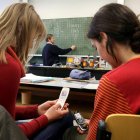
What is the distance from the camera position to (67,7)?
19.3 feet

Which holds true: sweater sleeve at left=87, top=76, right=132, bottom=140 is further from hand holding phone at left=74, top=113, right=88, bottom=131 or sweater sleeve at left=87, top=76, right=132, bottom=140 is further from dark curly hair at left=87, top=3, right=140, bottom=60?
hand holding phone at left=74, top=113, right=88, bottom=131

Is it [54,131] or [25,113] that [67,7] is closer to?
[25,113]

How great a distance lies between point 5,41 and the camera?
3.99 feet

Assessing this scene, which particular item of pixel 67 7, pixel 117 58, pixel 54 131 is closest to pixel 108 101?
pixel 117 58

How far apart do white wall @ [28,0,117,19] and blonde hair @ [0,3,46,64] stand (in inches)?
172

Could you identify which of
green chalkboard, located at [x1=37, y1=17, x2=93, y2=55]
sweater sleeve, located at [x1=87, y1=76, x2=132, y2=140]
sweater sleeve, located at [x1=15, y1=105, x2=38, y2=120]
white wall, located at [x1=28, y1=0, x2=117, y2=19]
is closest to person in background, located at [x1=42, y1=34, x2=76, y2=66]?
green chalkboard, located at [x1=37, y1=17, x2=93, y2=55]

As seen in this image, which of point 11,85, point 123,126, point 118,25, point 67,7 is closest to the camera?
point 123,126

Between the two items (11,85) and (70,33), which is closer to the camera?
(11,85)

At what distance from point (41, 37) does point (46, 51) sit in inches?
153

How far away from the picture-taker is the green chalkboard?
5.62 m

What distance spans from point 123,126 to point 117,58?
38 cm

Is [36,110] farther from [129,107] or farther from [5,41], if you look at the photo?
[129,107]

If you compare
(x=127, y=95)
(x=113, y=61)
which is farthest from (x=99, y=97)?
(x=113, y=61)

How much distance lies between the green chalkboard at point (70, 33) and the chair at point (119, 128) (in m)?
4.80
